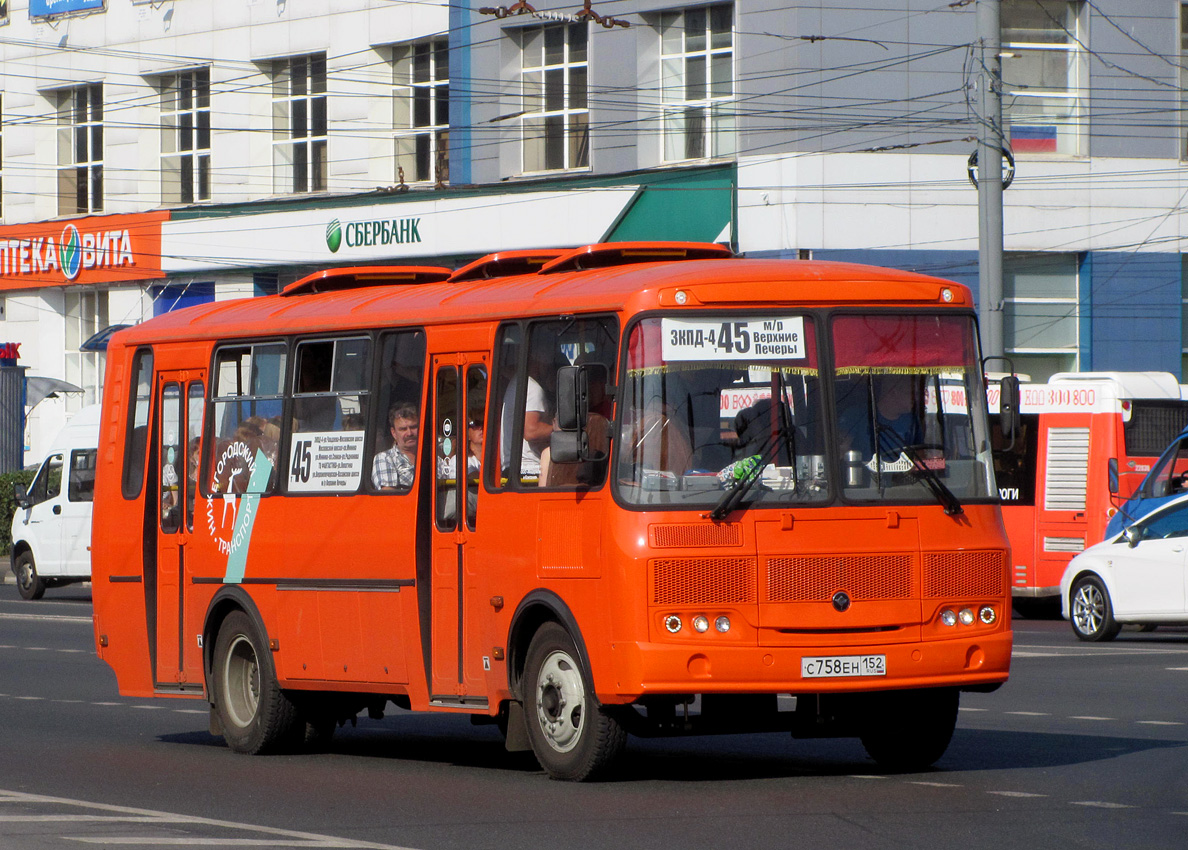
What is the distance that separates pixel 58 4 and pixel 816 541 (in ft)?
125

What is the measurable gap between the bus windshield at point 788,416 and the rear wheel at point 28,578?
885 inches

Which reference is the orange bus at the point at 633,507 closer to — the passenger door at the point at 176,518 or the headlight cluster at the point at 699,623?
the headlight cluster at the point at 699,623

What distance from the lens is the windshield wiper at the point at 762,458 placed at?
1000cm

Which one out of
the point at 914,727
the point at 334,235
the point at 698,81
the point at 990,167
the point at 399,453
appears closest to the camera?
the point at 914,727

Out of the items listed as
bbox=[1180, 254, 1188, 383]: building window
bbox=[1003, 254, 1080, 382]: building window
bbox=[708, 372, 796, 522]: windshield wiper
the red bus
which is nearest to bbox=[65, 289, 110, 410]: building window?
bbox=[1003, 254, 1080, 382]: building window

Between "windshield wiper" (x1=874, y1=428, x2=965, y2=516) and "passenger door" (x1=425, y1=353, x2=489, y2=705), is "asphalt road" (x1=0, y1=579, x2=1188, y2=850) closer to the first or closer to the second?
"passenger door" (x1=425, y1=353, x2=489, y2=705)

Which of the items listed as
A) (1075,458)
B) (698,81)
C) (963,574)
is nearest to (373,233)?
(698,81)

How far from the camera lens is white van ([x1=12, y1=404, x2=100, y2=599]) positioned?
99.3 feet

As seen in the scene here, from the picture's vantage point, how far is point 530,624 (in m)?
10.8

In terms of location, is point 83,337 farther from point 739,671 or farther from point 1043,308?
point 739,671

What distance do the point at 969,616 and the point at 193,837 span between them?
3946 mm

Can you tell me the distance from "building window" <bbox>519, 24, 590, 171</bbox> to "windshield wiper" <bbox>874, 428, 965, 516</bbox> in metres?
25.4

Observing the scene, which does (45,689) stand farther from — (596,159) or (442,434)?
(596,159)

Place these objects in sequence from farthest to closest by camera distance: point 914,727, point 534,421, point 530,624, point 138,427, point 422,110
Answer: point 422,110 < point 138,427 < point 914,727 < point 534,421 < point 530,624
